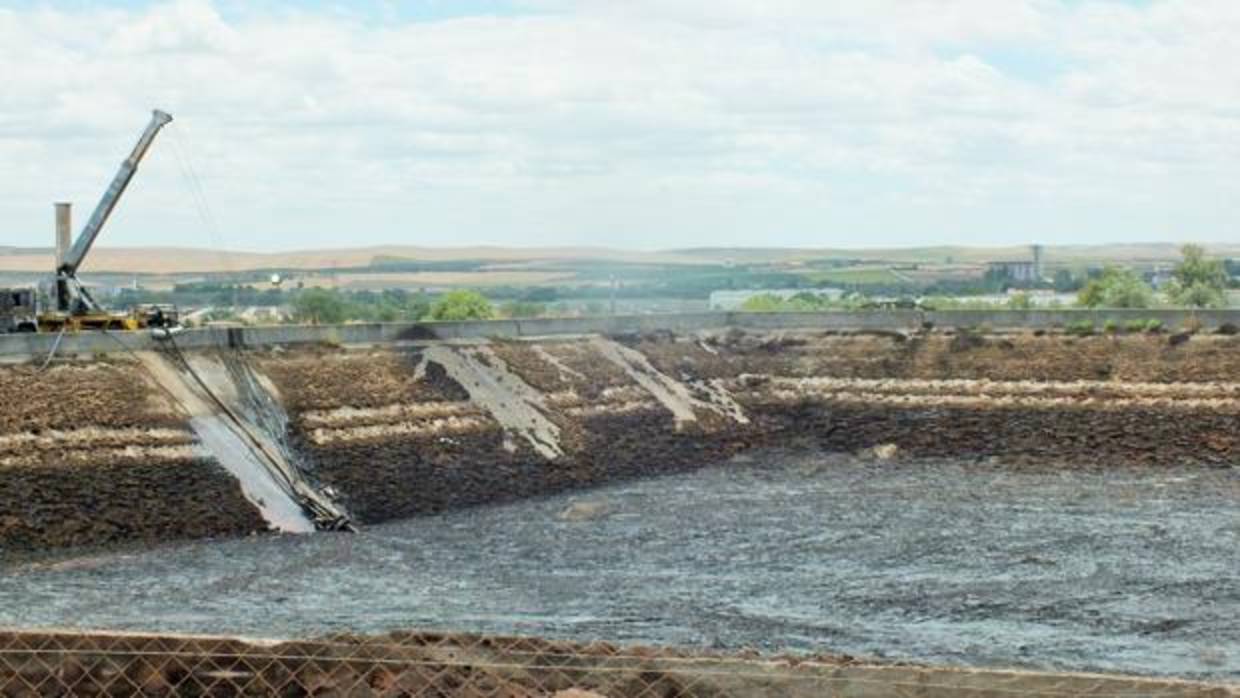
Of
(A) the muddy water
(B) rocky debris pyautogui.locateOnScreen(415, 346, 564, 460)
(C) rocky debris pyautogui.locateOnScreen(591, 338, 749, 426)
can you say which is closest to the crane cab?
(B) rocky debris pyautogui.locateOnScreen(415, 346, 564, 460)

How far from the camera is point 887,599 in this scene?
38.1 meters

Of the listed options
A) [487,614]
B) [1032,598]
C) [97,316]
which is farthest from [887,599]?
[97,316]

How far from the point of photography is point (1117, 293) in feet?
388

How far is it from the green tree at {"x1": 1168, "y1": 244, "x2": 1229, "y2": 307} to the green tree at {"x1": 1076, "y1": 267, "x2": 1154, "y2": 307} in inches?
89.5

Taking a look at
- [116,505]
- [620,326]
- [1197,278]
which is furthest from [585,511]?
[1197,278]

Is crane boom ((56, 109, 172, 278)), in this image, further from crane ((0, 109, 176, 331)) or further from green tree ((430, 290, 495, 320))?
green tree ((430, 290, 495, 320))

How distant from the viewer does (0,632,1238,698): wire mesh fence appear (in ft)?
56.2

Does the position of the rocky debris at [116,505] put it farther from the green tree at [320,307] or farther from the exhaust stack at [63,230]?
the green tree at [320,307]

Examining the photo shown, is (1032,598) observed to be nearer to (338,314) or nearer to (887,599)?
(887,599)

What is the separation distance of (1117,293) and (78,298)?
228 feet

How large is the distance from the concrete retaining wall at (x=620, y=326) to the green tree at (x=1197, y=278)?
169 ft

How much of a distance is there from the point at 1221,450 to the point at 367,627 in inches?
1285

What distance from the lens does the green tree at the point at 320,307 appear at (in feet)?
386

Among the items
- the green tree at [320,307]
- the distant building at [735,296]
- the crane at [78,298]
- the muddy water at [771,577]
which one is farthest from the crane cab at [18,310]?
the distant building at [735,296]
